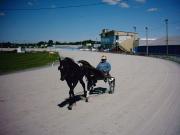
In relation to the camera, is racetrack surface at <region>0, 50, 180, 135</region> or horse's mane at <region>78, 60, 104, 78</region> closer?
racetrack surface at <region>0, 50, 180, 135</region>

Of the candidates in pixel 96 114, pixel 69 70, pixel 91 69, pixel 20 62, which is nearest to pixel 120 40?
pixel 20 62

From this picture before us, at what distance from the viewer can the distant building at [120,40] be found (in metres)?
99.3

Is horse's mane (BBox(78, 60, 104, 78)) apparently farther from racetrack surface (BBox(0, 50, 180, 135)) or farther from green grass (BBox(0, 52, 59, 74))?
green grass (BBox(0, 52, 59, 74))

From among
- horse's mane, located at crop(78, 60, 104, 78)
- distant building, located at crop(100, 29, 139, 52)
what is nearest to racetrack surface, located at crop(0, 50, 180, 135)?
horse's mane, located at crop(78, 60, 104, 78)

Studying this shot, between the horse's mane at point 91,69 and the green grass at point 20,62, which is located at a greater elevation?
the horse's mane at point 91,69

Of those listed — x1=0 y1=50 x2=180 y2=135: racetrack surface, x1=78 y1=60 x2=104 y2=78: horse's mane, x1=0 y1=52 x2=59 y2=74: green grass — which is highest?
x1=78 y1=60 x2=104 y2=78: horse's mane

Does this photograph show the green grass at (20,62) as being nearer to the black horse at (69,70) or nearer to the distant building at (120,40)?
the black horse at (69,70)

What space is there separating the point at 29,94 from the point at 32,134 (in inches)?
233

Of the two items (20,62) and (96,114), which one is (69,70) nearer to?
(96,114)

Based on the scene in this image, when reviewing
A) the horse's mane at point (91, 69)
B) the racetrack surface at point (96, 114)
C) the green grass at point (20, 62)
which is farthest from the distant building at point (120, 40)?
the racetrack surface at point (96, 114)

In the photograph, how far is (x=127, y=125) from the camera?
6.87m

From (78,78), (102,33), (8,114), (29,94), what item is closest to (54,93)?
(29,94)

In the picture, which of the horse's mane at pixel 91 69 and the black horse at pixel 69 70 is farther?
the horse's mane at pixel 91 69

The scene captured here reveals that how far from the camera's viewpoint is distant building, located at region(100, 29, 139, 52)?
99262mm
